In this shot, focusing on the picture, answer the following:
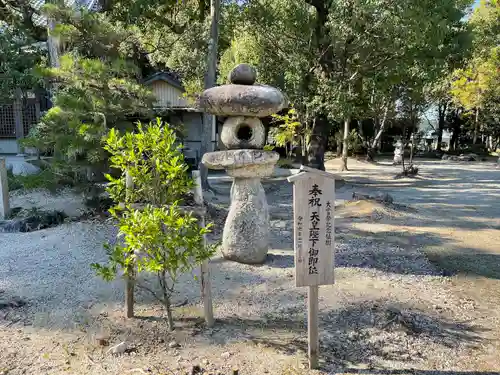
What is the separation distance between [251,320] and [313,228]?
53.7 inches

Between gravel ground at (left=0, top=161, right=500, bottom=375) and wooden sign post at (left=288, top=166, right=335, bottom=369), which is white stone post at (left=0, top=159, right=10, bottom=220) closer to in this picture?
gravel ground at (left=0, top=161, right=500, bottom=375)

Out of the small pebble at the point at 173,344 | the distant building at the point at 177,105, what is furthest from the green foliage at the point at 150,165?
the distant building at the point at 177,105

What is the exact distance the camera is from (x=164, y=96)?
1602 cm

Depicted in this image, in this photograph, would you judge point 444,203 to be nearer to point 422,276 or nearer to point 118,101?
point 422,276

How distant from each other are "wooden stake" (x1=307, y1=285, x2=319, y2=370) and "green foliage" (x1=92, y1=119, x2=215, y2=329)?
916mm

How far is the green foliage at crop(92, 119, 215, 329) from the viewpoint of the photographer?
10.4 feet

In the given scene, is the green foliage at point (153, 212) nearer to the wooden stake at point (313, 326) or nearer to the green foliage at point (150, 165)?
the green foliage at point (150, 165)

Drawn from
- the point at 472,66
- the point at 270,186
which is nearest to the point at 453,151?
the point at 472,66

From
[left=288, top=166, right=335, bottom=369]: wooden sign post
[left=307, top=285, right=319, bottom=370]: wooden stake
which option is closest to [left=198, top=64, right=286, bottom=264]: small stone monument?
[left=288, top=166, right=335, bottom=369]: wooden sign post

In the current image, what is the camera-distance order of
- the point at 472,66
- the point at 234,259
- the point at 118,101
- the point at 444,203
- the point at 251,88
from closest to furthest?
the point at 251,88, the point at 234,259, the point at 118,101, the point at 444,203, the point at 472,66

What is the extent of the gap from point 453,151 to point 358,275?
2990 cm

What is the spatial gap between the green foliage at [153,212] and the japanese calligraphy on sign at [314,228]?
0.76m

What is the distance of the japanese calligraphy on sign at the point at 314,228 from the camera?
321 cm

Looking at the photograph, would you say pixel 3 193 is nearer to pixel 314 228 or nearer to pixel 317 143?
pixel 314 228
